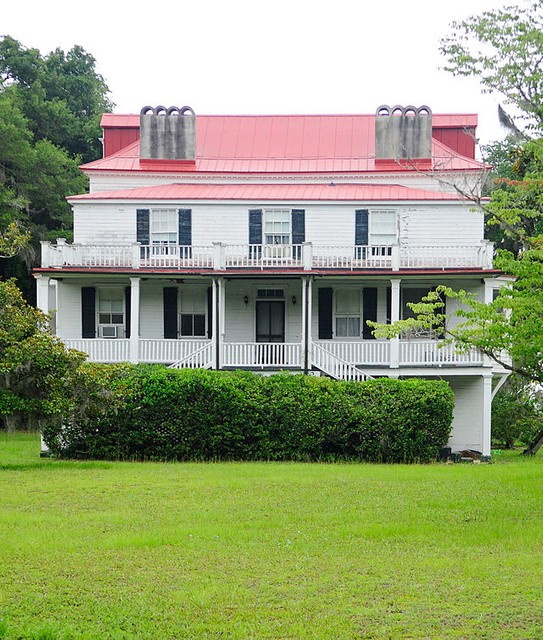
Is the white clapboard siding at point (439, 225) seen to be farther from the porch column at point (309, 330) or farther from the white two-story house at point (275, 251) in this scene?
the porch column at point (309, 330)

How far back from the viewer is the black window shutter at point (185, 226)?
30438mm

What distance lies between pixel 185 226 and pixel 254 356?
5.61 m

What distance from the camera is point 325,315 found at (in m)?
30.2

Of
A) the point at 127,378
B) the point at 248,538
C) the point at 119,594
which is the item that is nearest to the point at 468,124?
the point at 127,378

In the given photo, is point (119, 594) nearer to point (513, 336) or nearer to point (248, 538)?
point (248, 538)

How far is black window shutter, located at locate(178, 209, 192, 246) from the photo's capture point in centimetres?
3044

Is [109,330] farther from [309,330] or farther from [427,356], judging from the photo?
[427,356]

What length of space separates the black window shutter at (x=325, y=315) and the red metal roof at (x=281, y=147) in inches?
195

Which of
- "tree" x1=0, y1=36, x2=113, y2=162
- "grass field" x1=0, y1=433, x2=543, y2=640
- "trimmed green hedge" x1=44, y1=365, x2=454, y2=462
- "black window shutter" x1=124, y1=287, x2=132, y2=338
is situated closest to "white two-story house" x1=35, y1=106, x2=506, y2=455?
"black window shutter" x1=124, y1=287, x2=132, y2=338

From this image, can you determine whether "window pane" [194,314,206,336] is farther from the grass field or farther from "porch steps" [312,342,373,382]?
the grass field

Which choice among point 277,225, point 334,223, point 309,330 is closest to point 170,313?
point 277,225

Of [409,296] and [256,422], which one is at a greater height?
[409,296]

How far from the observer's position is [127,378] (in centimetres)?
2453

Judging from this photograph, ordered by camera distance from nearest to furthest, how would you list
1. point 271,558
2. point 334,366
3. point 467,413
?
1. point 271,558
2. point 334,366
3. point 467,413
